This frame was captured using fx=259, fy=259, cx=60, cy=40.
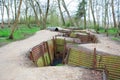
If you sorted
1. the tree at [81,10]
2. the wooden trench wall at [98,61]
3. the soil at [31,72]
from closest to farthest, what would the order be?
1. the soil at [31,72]
2. the wooden trench wall at [98,61]
3. the tree at [81,10]

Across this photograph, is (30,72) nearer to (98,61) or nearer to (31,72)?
(31,72)

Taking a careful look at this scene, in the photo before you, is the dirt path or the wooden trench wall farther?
the wooden trench wall

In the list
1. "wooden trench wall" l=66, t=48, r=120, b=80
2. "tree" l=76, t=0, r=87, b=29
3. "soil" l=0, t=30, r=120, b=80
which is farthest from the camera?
"tree" l=76, t=0, r=87, b=29

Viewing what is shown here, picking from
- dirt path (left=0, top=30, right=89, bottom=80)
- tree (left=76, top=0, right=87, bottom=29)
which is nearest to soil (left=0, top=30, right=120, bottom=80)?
dirt path (left=0, top=30, right=89, bottom=80)

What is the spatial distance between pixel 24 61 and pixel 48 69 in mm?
2657

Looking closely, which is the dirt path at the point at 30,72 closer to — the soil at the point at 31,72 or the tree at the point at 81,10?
the soil at the point at 31,72

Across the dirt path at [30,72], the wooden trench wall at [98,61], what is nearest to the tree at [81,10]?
the wooden trench wall at [98,61]

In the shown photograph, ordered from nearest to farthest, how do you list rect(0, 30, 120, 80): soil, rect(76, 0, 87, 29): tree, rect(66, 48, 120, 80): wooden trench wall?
1. rect(0, 30, 120, 80): soil
2. rect(66, 48, 120, 80): wooden trench wall
3. rect(76, 0, 87, 29): tree

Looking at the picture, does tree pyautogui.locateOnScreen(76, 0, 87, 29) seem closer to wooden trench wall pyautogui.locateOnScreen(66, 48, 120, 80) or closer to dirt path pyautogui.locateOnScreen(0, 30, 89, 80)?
wooden trench wall pyautogui.locateOnScreen(66, 48, 120, 80)

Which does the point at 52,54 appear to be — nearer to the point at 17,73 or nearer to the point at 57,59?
the point at 57,59

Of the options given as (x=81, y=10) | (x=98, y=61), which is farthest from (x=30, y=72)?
(x=81, y=10)

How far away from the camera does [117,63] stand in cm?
1290

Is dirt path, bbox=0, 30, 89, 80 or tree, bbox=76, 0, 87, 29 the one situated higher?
Result: tree, bbox=76, 0, 87, 29

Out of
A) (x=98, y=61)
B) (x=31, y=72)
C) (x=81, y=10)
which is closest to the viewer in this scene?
(x=31, y=72)
